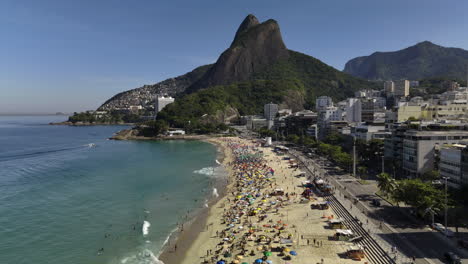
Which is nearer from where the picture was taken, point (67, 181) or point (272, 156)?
point (67, 181)

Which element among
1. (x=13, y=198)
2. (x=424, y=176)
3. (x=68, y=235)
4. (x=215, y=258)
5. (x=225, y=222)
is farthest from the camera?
(x=13, y=198)

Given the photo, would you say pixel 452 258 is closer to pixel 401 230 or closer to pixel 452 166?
pixel 401 230

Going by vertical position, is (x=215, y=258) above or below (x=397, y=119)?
below

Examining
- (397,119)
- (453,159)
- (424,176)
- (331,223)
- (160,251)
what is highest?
(397,119)

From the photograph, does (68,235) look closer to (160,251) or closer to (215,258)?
(160,251)

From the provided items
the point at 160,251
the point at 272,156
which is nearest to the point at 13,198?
the point at 160,251

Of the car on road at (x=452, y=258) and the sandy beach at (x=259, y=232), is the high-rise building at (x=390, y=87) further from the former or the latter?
the car on road at (x=452, y=258)
